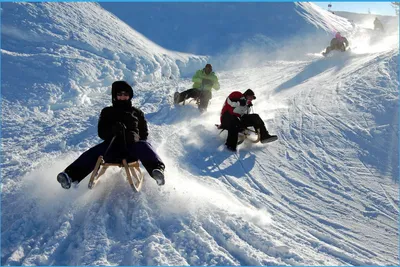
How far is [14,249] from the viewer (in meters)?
3.61

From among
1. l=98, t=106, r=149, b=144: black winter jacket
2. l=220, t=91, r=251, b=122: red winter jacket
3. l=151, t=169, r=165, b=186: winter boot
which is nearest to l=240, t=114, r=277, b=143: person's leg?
l=220, t=91, r=251, b=122: red winter jacket

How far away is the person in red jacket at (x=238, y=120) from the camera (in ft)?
22.4

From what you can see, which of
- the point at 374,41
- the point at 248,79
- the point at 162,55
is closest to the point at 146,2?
the point at 162,55

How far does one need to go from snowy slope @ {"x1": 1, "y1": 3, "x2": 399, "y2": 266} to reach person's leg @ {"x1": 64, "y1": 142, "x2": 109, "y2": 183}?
250 mm

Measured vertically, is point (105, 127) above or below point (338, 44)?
below

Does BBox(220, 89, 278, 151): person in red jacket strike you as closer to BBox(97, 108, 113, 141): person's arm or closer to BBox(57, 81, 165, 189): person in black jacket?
BBox(57, 81, 165, 189): person in black jacket

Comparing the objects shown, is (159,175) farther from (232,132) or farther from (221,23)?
(221,23)

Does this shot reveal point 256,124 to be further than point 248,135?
No

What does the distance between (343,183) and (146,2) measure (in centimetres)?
1777

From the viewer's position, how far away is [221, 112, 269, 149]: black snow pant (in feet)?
22.3

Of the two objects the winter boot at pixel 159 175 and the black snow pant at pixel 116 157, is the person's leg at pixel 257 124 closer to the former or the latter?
the black snow pant at pixel 116 157

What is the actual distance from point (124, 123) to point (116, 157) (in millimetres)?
557

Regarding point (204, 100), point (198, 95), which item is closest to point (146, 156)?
point (204, 100)

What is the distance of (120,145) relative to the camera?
4.69 m
